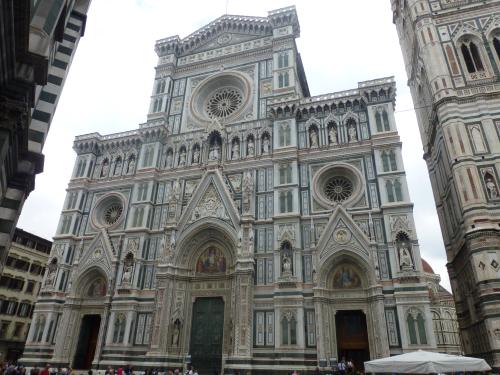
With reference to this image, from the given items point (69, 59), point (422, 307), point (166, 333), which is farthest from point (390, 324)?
point (69, 59)

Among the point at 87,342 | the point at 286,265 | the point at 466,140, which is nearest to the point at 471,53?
the point at 466,140

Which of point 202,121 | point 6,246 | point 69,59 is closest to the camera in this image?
point 6,246

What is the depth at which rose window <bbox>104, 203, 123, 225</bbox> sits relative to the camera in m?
29.0

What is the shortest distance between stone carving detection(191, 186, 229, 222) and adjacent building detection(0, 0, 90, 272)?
13.3 meters

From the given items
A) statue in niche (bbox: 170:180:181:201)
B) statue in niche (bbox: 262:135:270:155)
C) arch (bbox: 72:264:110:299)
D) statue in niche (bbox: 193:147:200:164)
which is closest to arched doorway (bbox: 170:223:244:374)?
statue in niche (bbox: 170:180:181:201)

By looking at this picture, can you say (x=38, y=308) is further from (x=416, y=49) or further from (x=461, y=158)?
(x=416, y=49)

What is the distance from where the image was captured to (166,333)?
2242cm

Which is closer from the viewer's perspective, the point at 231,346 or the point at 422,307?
the point at 422,307

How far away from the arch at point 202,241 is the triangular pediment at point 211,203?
42cm

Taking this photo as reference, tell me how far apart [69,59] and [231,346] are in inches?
655

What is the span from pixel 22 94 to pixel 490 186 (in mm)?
21686

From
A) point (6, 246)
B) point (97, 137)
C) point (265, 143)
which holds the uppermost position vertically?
point (97, 137)

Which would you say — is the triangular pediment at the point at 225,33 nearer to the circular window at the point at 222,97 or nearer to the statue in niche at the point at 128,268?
the circular window at the point at 222,97

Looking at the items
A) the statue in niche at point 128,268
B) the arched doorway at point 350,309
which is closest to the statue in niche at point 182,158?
the statue in niche at point 128,268
